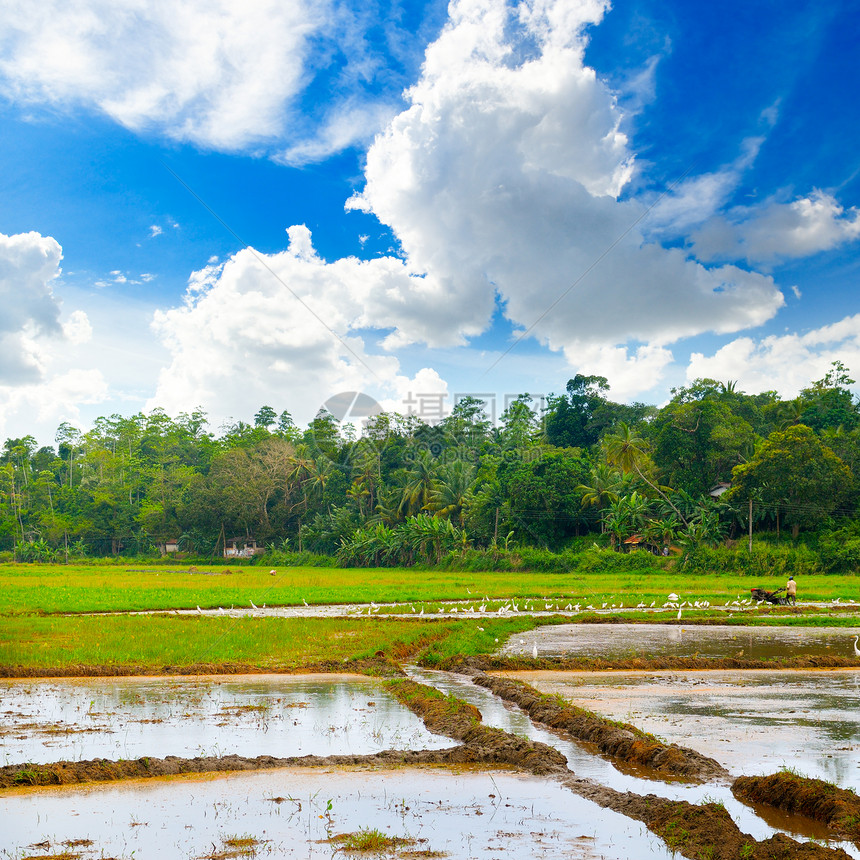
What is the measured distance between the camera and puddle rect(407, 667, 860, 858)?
21.4 ft

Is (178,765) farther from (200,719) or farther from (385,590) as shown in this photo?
(385,590)

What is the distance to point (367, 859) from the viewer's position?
19.5ft

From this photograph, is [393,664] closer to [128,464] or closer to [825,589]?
[825,589]

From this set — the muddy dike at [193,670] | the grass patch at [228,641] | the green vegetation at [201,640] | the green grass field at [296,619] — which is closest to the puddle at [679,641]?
the green grass field at [296,619]

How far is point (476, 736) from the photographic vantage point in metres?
9.52

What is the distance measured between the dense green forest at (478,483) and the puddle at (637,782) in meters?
32.8

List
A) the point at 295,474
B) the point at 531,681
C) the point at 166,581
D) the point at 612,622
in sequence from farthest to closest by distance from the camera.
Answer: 1. the point at 295,474
2. the point at 166,581
3. the point at 612,622
4. the point at 531,681

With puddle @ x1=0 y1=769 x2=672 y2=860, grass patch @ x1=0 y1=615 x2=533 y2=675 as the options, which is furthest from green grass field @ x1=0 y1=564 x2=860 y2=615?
puddle @ x1=0 y1=769 x2=672 y2=860

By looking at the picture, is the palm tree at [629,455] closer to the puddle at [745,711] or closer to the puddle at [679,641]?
the puddle at [679,641]

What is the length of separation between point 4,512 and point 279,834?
290 ft

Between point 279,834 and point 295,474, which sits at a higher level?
point 295,474

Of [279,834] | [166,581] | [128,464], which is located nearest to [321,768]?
[279,834]

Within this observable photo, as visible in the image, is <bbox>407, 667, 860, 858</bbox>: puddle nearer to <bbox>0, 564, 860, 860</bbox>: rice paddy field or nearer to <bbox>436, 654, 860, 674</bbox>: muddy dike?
<bbox>0, 564, 860, 860</bbox>: rice paddy field

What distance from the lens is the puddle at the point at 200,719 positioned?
9.34m
